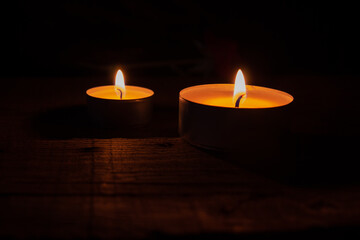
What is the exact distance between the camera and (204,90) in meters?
0.83

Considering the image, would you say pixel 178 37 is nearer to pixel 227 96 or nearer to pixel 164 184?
pixel 227 96

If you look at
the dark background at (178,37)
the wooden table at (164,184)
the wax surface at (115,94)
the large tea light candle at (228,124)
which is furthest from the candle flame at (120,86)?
the dark background at (178,37)

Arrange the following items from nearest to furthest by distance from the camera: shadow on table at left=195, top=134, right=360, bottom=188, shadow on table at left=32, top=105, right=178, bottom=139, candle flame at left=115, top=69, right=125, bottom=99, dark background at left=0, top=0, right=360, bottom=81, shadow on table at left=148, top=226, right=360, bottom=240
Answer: shadow on table at left=148, top=226, right=360, bottom=240 → shadow on table at left=195, top=134, right=360, bottom=188 → shadow on table at left=32, top=105, right=178, bottom=139 → candle flame at left=115, top=69, right=125, bottom=99 → dark background at left=0, top=0, right=360, bottom=81

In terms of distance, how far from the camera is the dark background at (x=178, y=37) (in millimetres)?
1934

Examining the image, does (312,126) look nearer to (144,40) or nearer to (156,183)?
(156,183)

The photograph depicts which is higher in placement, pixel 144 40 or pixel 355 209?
pixel 144 40

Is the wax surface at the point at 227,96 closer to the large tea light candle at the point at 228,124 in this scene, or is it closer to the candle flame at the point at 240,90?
the candle flame at the point at 240,90

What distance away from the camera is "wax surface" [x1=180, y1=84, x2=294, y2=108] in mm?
791

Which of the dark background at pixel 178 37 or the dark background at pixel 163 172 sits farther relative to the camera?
the dark background at pixel 178 37

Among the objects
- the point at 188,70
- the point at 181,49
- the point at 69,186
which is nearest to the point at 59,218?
the point at 69,186

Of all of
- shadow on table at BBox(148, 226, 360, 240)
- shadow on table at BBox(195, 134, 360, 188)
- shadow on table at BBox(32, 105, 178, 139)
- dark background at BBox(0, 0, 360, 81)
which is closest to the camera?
shadow on table at BBox(148, 226, 360, 240)

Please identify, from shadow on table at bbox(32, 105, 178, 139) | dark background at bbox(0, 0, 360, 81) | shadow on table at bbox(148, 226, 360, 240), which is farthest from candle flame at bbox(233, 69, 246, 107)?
dark background at bbox(0, 0, 360, 81)

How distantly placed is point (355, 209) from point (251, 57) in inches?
66.7

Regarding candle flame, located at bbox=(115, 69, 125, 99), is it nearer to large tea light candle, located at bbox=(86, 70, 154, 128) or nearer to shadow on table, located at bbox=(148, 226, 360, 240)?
large tea light candle, located at bbox=(86, 70, 154, 128)
